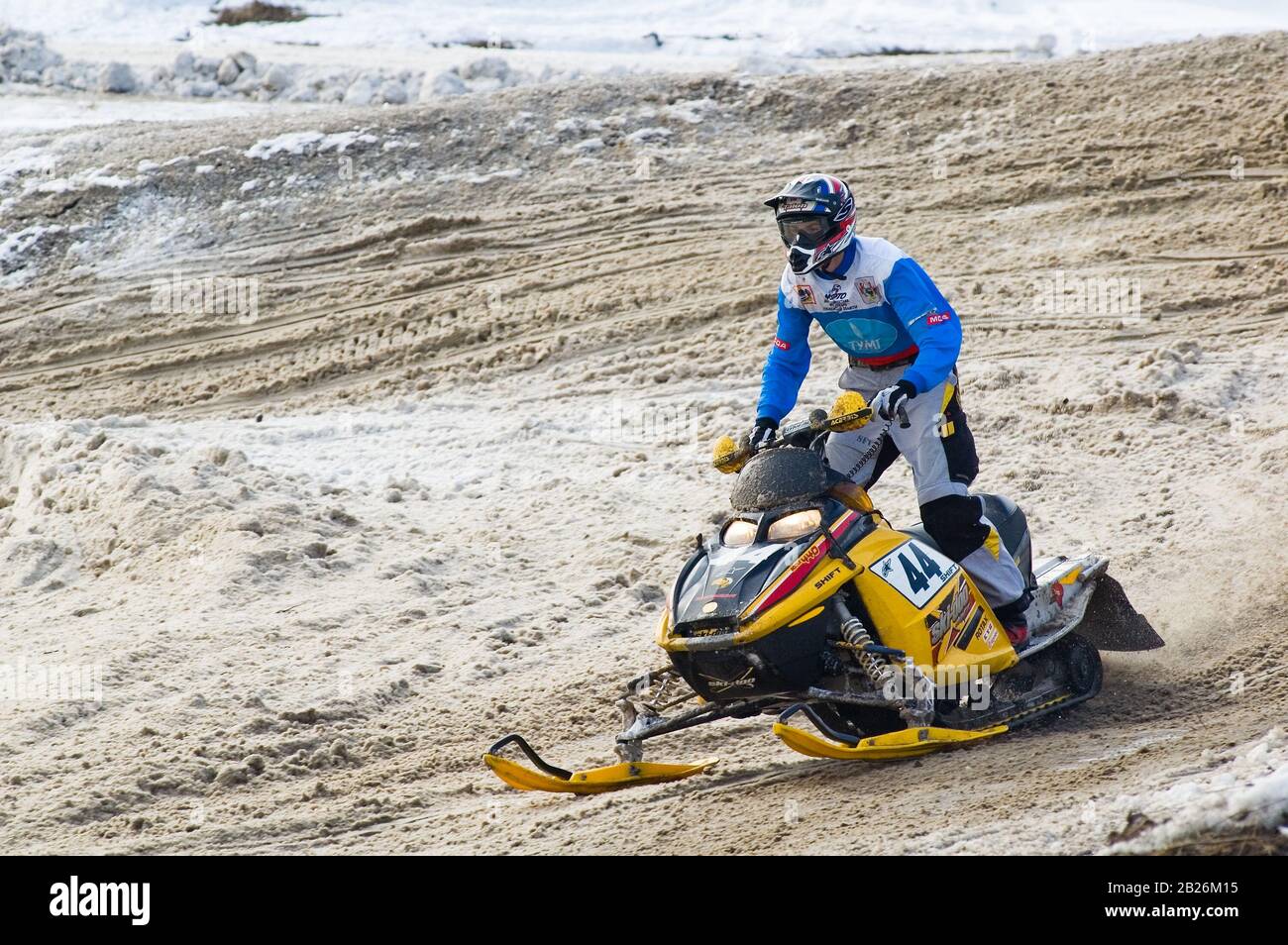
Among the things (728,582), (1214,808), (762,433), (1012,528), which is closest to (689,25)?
(1012,528)

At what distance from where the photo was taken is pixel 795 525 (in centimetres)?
579

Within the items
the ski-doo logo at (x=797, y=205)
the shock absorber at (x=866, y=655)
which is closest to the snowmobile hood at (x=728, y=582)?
the shock absorber at (x=866, y=655)

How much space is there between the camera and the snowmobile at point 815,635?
5586 mm

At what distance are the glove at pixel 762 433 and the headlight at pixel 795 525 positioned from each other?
50 centimetres

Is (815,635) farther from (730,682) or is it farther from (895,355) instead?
(895,355)

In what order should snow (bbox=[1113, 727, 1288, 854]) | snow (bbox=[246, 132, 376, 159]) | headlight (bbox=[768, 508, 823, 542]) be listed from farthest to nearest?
1. snow (bbox=[246, 132, 376, 159])
2. headlight (bbox=[768, 508, 823, 542])
3. snow (bbox=[1113, 727, 1288, 854])

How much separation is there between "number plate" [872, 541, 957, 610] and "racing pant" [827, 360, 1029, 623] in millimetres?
258

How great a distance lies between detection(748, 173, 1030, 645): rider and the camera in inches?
247

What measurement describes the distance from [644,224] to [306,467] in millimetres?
4624

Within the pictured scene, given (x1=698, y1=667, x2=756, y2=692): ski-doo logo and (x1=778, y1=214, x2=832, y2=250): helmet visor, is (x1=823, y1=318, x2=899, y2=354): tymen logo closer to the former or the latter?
Result: (x1=778, y1=214, x2=832, y2=250): helmet visor

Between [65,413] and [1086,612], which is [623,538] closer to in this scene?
[1086,612]

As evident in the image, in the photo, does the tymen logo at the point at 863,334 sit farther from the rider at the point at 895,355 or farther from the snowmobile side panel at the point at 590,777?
the snowmobile side panel at the point at 590,777

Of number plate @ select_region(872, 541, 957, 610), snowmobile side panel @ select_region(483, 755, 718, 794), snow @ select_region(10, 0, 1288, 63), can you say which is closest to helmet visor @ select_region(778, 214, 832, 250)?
number plate @ select_region(872, 541, 957, 610)

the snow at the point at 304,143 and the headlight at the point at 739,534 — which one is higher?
the snow at the point at 304,143
